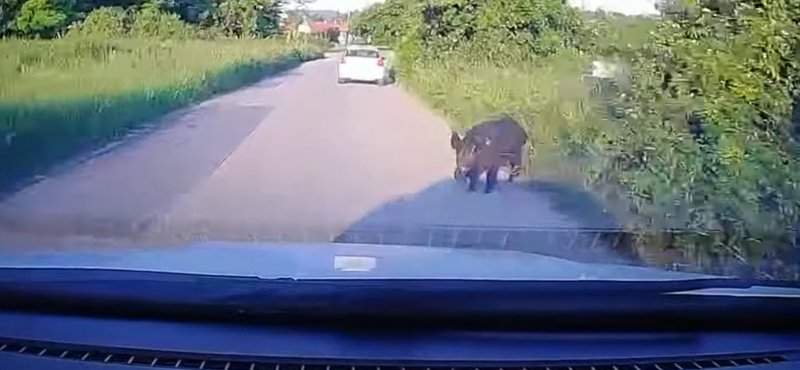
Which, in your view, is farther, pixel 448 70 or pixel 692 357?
pixel 448 70

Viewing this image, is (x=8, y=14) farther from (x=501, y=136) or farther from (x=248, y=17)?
(x=501, y=136)

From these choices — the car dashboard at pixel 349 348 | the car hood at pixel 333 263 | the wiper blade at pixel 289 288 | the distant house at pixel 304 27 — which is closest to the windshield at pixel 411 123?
the distant house at pixel 304 27

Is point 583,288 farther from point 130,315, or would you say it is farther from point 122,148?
point 122,148

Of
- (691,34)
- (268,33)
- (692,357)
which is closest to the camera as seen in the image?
(692,357)

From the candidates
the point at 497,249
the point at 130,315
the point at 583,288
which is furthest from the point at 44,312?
the point at 497,249

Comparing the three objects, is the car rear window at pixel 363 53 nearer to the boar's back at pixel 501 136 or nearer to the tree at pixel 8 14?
the boar's back at pixel 501 136

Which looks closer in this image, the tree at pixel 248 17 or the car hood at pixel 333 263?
the car hood at pixel 333 263

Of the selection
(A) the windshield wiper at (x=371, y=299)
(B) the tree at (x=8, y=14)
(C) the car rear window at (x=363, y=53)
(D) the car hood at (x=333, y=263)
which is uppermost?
(B) the tree at (x=8, y=14)

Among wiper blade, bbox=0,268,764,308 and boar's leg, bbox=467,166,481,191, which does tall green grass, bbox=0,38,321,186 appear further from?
wiper blade, bbox=0,268,764,308
